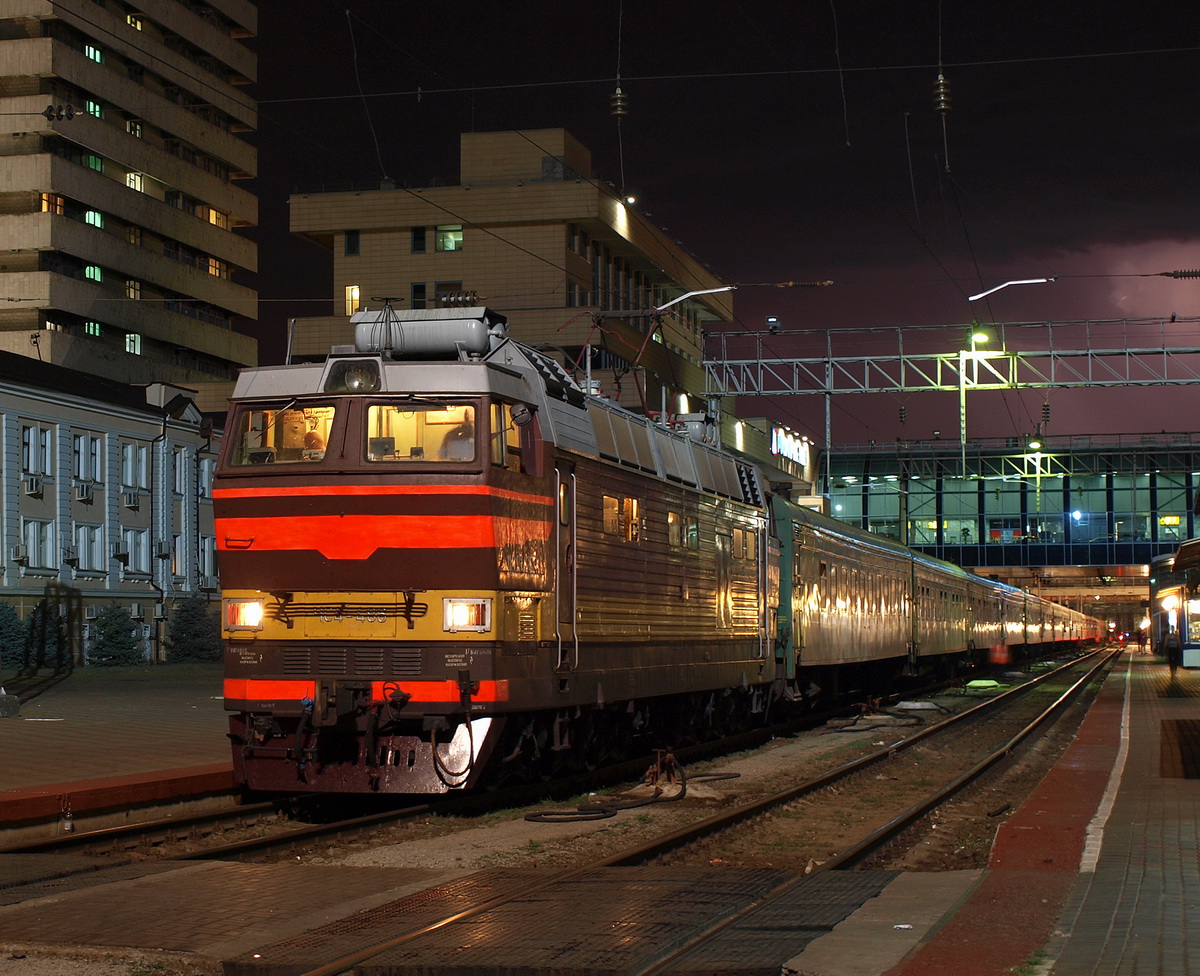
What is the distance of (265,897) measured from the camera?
9070 millimetres

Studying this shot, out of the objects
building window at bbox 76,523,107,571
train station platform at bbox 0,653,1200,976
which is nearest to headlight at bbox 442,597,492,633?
train station platform at bbox 0,653,1200,976

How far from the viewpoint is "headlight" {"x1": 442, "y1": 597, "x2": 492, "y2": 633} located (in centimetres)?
1198

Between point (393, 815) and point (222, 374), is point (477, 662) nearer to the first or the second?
point (393, 815)

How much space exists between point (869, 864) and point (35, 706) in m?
16.9

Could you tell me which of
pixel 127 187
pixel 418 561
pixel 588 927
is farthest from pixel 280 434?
pixel 127 187

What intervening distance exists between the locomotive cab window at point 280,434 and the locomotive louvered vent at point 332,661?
1.57m

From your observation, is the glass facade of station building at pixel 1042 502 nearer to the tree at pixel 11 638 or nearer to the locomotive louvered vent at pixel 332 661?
the tree at pixel 11 638

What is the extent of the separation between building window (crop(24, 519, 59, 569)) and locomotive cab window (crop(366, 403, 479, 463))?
37.0 m

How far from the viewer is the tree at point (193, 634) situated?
50250 millimetres

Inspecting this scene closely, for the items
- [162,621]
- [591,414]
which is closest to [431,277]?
[162,621]

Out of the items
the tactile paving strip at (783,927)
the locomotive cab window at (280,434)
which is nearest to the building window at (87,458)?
the locomotive cab window at (280,434)

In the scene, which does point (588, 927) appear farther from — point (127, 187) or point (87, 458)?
point (127, 187)

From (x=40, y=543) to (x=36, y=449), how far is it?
3259 mm

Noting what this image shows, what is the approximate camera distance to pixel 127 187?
278 feet
